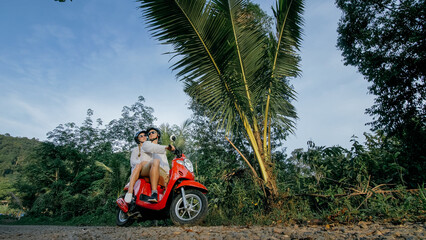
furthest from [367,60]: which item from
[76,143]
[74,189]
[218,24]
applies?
[76,143]

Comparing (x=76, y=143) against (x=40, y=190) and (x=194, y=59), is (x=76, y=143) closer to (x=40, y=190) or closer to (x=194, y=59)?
(x=40, y=190)

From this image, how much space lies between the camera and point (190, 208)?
3.22m

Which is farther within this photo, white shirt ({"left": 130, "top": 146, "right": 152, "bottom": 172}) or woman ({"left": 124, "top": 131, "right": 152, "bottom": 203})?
white shirt ({"left": 130, "top": 146, "right": 152, "bottom": 172})

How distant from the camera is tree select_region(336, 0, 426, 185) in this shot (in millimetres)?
8016

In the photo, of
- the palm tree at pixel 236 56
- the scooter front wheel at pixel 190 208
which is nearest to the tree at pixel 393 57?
the palm tree at pixel 236 56

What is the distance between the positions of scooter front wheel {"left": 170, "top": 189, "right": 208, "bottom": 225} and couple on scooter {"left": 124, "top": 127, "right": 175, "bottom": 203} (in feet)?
1.33

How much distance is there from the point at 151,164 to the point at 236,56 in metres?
2.25

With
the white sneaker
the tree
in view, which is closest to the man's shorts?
the white sneaker

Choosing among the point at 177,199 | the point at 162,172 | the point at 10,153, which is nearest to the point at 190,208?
the point at 177,199

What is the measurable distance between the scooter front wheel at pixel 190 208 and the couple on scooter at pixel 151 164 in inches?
15.9

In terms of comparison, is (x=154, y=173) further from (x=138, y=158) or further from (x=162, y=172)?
(x=138, y=158)

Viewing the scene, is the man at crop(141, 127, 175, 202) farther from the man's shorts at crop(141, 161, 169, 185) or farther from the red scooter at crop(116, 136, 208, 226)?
the red scooter at crop(116, 136, 208, 226)

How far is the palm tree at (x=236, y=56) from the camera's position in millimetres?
3801

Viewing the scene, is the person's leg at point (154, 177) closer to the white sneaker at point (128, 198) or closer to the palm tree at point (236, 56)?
the white sneaker at point (128, 198)
